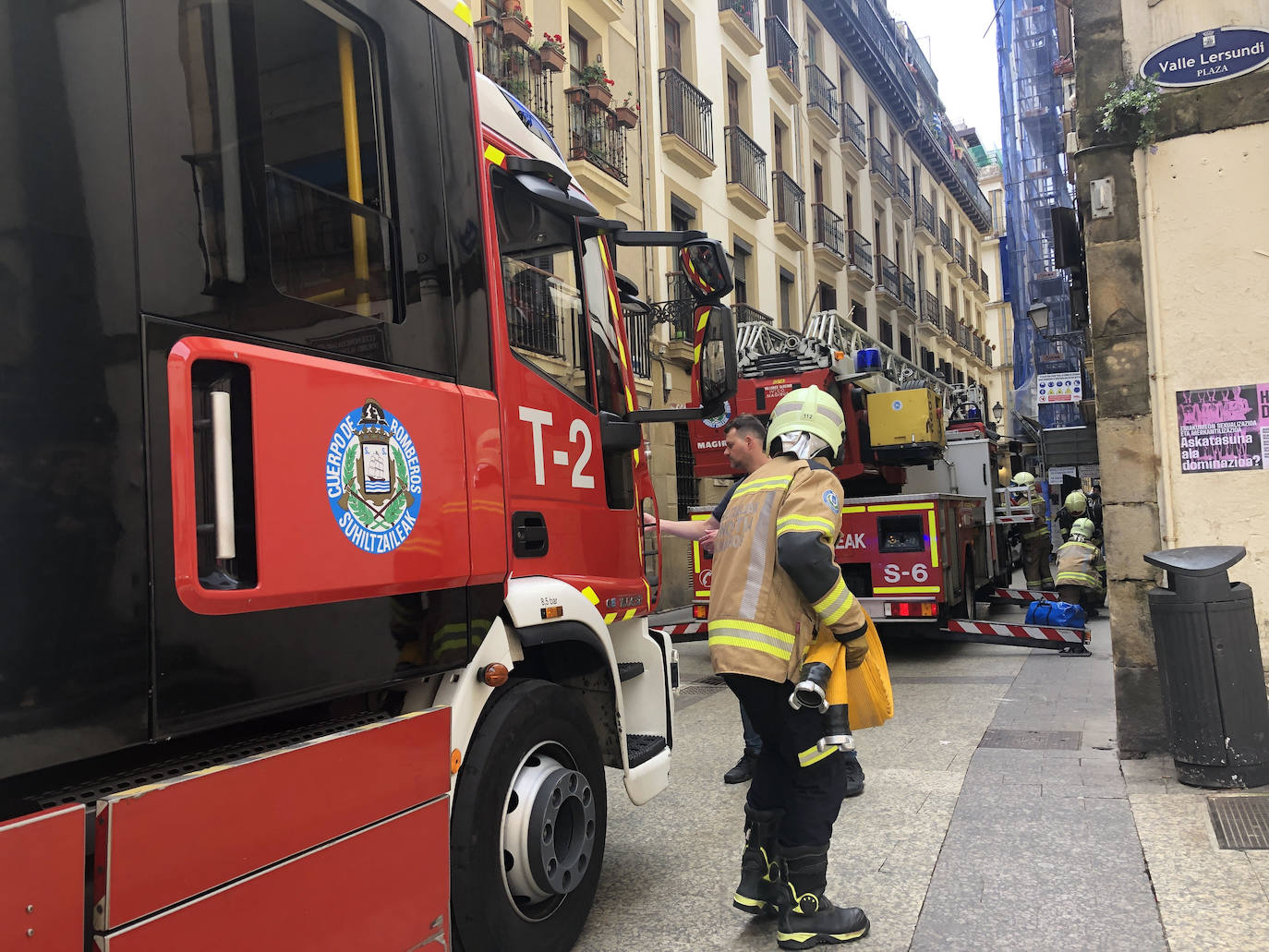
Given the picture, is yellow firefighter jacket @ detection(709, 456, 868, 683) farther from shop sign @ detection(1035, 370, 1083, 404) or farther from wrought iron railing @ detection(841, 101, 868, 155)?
wrought iron railing @ detection(841, 101, 868, 155)

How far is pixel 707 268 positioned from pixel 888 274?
25.7 metres

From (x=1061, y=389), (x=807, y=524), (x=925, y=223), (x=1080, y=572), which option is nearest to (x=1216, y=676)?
(x=807, y=524)

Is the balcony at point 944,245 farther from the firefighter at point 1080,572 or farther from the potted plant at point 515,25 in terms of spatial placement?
the potted plant at point 515,25

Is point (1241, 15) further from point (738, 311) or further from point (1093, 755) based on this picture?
point (738, 311)

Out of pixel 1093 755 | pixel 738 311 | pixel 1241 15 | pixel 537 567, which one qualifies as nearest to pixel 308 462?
pixel 537 567

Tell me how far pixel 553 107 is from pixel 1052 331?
24.9 meters

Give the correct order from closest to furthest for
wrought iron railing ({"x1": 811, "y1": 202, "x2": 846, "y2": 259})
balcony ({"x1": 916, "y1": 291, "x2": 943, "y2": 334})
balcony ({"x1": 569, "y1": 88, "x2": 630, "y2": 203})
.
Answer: balcony ({"x1": 569, "y1": 88, "x2": 630, "y2": 203}) → wrought iron railing ({"x1": 811, "y1": 202, "x2": 846, "y2": 259}) → balcony ({"x1": 916, "y1": 291, "x2": 943, "y2": 334})

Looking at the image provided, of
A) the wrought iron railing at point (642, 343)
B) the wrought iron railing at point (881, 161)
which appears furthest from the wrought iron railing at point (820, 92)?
the wrought iron railing at point (642, 343)

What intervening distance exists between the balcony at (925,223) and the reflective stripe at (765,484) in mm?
30142

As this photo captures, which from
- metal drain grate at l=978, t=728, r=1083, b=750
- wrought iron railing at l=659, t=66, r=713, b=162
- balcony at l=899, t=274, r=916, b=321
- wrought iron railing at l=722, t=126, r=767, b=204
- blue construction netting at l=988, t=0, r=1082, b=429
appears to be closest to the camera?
metal drain grate at l=978, t=728, r=1083, b=750

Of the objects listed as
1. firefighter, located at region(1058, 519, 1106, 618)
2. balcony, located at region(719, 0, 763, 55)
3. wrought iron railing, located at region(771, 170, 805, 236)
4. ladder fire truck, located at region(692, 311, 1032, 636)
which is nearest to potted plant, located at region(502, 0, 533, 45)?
ladder fire truck, located at region(692, 311, 1032, 636)

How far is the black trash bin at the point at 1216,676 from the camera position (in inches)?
178

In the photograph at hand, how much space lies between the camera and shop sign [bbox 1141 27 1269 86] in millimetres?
5113

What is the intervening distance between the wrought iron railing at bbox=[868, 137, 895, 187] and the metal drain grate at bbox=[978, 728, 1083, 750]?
23.2m
